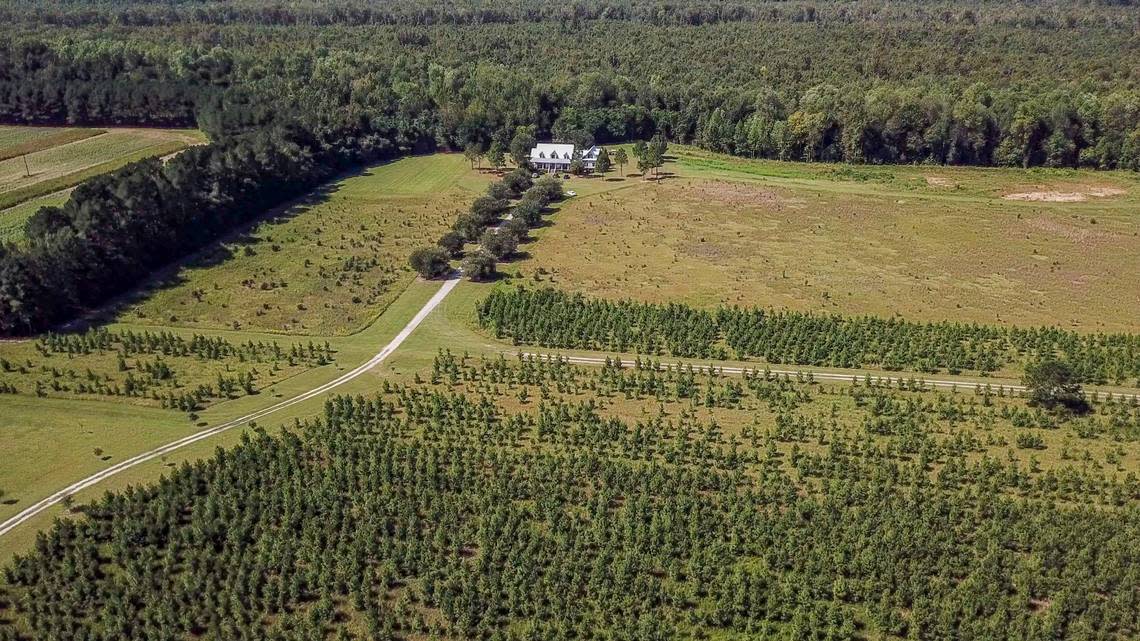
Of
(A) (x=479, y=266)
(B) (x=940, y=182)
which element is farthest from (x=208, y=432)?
(B) (x=940, y=182)

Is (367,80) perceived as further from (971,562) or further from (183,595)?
(971,562)

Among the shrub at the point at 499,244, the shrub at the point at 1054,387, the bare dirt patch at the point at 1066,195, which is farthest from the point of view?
the bare dirt patch at the point at 1066,195

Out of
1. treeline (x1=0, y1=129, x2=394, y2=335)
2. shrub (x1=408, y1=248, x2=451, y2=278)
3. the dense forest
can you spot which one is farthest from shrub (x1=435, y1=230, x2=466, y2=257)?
the dense forest

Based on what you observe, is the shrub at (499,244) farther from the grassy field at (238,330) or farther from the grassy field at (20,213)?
the grassy field at (20,213)

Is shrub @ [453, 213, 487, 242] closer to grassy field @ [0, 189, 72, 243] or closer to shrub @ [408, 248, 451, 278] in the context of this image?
shrub @ [408, 248, 451, 278]

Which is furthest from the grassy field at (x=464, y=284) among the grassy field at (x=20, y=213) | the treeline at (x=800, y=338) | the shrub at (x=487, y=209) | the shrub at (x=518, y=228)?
the grassy field at (x=20, y=213)

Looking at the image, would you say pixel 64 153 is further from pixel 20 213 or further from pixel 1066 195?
pixel 1066 195
